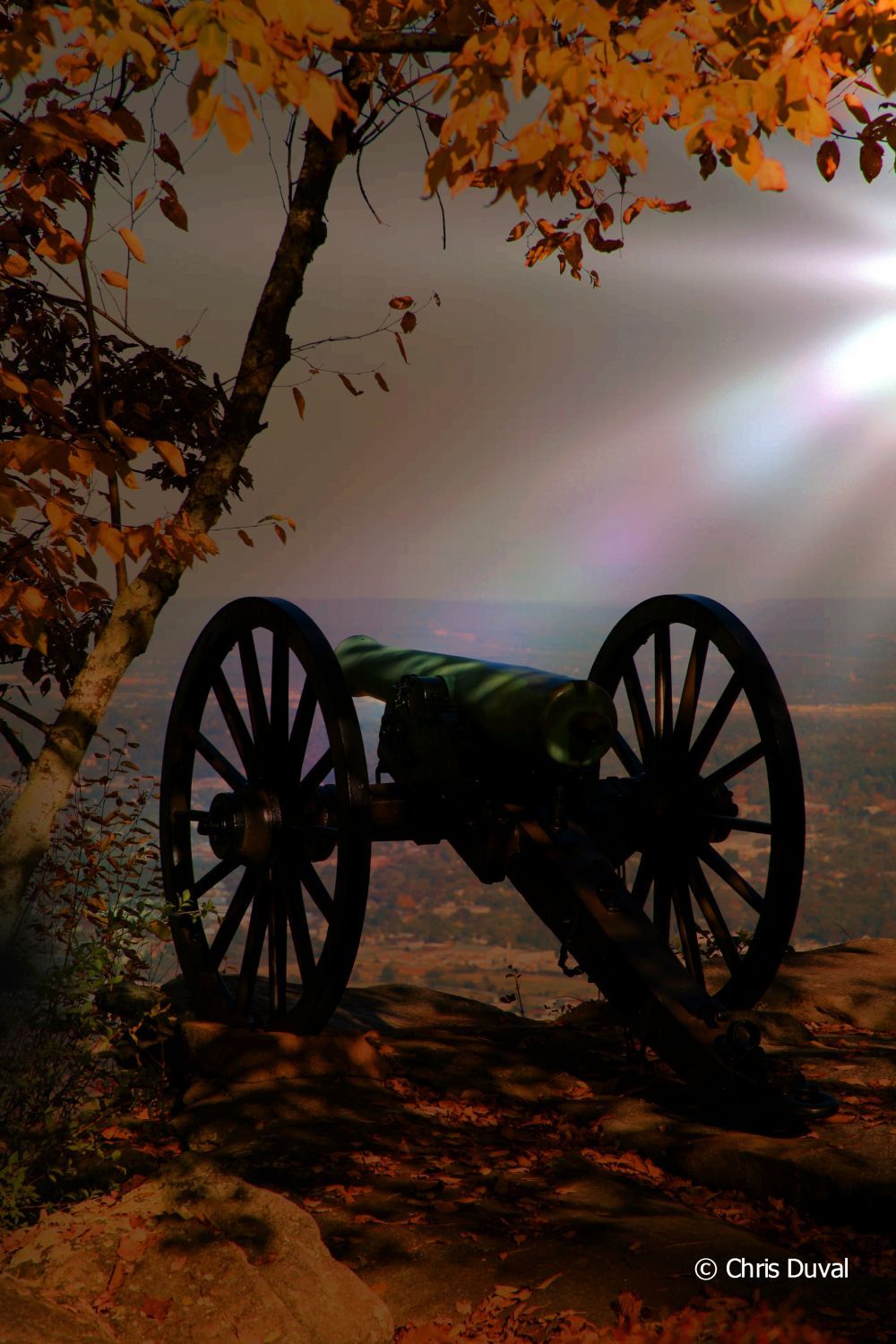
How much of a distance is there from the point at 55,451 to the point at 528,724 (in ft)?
6.91

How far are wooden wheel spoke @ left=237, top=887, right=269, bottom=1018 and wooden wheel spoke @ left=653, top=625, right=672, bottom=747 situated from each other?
192 cm

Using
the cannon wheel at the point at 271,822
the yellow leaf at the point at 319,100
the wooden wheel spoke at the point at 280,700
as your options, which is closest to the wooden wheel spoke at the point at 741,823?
the cannon wheel at the point at 271,822

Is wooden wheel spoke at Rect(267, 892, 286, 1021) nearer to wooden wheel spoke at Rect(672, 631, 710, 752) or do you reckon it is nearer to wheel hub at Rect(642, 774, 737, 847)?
wheel hub at Rect(642, 774, 737, 847)

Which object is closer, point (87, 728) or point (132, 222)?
point (132, 222)

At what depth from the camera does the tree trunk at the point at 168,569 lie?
17.2ft

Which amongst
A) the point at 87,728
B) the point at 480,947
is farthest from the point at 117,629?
the point at 480,947

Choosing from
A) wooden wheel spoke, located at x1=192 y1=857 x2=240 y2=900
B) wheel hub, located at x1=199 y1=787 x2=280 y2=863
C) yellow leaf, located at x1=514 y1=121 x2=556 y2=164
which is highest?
yellow leaf, located at x1=514 y1=121 x2=556 y2=164

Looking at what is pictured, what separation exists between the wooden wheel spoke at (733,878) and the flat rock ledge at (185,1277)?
2.17 m

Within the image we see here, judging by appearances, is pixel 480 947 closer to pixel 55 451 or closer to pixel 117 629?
pixel 117 629

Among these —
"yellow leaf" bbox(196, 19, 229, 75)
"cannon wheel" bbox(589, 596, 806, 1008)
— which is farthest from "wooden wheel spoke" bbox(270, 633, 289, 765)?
"yellow leaf" bbox(196, 19, 229, 75)

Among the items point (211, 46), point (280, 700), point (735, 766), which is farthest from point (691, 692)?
point (211, 46)

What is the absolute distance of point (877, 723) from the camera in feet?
160

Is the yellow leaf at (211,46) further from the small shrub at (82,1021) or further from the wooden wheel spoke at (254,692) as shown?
the wooden wheel spoke at (254,692)

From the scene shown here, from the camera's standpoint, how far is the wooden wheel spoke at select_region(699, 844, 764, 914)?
16.0ft
